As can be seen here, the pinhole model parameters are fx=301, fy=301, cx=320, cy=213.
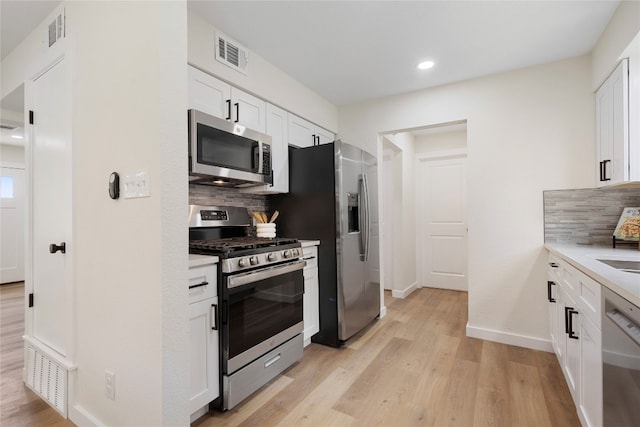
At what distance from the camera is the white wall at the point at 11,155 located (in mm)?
5277

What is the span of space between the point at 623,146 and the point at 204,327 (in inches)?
110

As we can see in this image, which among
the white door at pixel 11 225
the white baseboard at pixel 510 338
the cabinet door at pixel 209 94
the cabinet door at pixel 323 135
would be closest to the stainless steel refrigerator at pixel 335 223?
the cabinet door at pixel 323 135

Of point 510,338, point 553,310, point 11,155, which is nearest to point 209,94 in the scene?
point 553,310

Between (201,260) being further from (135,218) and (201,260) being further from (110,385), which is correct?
(110,385)

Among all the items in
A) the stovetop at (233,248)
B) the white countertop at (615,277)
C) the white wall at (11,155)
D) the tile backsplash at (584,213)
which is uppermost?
the white wall at (11,155)

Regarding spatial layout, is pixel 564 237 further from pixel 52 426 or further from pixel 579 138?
pixel 52 426

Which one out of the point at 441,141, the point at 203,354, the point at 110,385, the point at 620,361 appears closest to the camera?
the point at 620,361

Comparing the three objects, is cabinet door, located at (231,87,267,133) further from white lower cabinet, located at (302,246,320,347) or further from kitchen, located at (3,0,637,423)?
white lower cabinet, located at (302,246,320,347)

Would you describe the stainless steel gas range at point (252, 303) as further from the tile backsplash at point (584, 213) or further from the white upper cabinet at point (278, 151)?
the tile backsplash at point (584, 213)

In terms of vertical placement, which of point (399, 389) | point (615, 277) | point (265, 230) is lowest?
point (399, 389)

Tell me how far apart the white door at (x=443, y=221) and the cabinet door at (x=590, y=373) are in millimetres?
3270

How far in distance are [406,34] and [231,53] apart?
132cm

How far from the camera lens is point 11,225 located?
17.5 feet

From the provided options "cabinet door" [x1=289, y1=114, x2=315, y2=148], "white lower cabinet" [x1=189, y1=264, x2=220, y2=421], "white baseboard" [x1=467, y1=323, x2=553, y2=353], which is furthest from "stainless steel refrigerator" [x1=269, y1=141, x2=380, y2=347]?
"white lower cabinet" [x1=189, y1=264, x2=220, y2=421]
